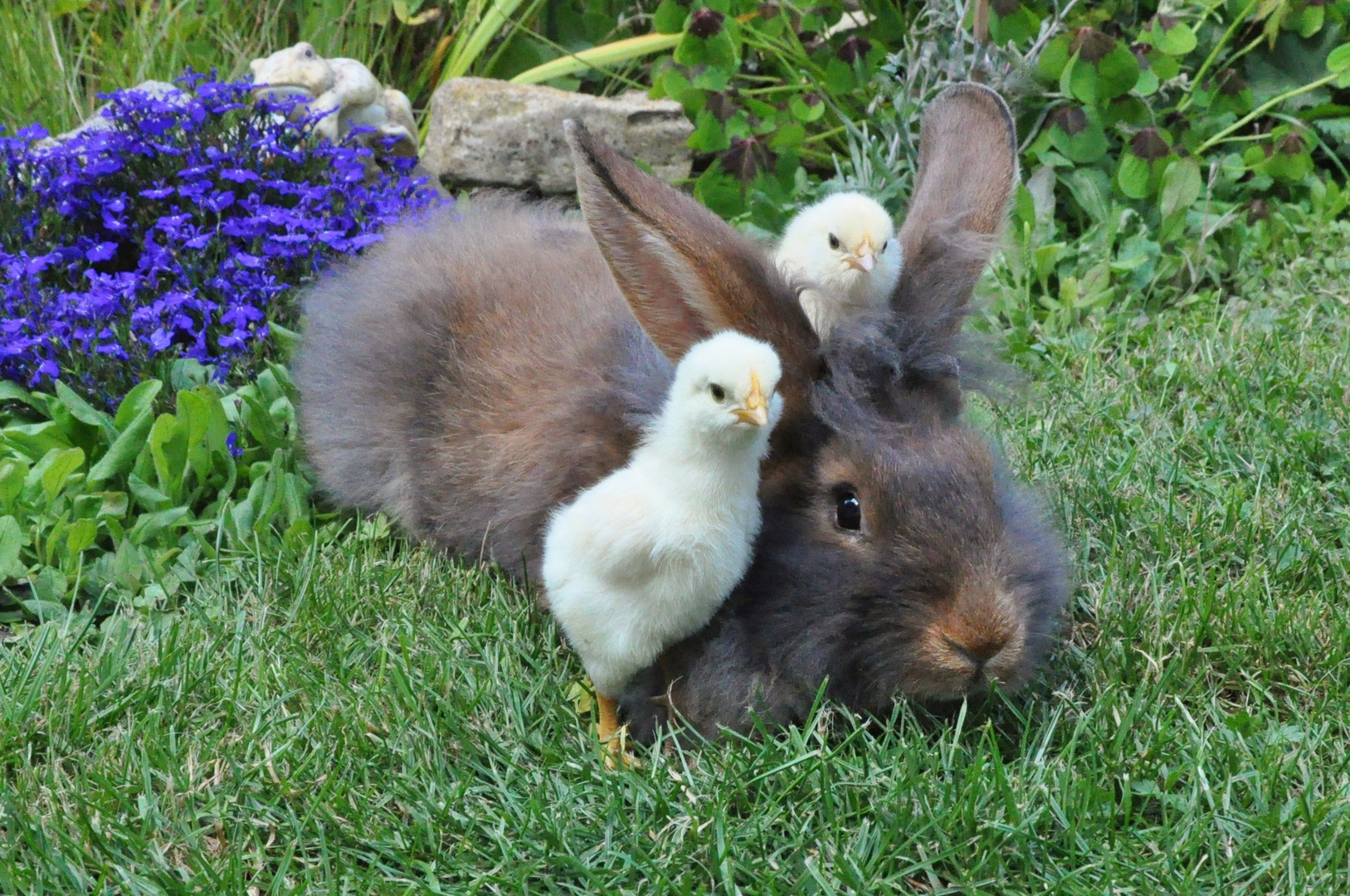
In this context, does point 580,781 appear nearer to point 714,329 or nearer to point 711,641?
point 711,641

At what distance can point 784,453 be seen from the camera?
8.53 ft

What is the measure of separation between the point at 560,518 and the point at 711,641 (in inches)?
14.8

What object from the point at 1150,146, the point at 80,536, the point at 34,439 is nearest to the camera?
the point at 80,536

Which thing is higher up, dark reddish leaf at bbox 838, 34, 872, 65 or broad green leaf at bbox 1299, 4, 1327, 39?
broad green leaf at bbox 1299, 4, 1327, 39

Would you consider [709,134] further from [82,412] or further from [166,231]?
[82,412]

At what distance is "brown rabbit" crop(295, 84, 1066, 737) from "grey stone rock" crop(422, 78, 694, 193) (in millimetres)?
2668

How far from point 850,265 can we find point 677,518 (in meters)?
0.75

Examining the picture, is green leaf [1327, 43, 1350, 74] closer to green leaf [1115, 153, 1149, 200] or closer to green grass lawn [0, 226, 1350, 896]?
green leaf [1115, 153, 1149, 200]

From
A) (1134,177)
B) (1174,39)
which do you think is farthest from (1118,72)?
(1134,177)

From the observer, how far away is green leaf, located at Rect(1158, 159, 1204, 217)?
197 inches

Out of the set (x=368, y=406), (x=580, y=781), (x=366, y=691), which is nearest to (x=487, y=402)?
(x=368, y=406)

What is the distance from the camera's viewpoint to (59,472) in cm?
354

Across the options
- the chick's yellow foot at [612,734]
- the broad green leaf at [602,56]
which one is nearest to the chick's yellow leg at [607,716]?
the chick's yellow foot at [612,734]

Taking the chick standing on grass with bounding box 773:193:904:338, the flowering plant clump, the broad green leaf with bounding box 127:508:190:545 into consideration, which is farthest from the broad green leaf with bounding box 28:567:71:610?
the chick standing on grass with bounding box 773:193:904:338
